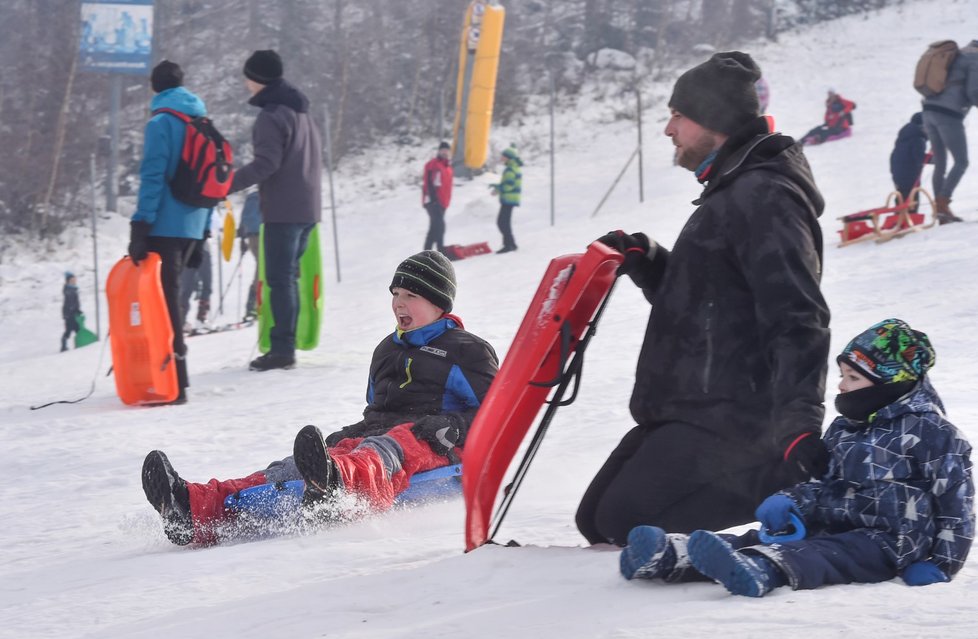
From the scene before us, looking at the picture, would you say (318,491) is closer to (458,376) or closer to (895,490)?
(458,376)

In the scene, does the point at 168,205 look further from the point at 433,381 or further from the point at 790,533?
the point at 790,533

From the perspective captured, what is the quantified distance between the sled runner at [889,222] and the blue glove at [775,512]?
312 inches

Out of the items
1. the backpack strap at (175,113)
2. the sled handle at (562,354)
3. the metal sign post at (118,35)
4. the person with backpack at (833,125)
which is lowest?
the sled handle at (562,354)

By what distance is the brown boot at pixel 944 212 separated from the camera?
10141 millimetres

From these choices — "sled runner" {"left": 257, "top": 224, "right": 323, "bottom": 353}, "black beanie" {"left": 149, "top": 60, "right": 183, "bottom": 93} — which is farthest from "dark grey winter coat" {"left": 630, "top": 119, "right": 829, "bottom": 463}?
"sled runner" {"left": 257, "top": 224, "right": 323, "bottom": 353}

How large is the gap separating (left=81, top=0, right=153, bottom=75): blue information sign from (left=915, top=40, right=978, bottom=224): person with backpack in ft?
48.2

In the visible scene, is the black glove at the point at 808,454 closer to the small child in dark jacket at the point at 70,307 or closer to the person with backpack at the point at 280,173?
the person with backpack at the point at 280,173

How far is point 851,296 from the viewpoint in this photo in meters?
8.25

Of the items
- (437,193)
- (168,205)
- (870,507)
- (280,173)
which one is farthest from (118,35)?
(870,507)

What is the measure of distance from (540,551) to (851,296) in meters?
6.00

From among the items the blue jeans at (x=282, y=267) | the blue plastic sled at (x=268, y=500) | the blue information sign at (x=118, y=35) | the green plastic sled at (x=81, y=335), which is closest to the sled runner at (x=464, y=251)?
the green plastic sled at (x=81, y=335)

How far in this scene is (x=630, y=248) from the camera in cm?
299

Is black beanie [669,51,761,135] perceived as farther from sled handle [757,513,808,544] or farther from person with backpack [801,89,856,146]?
person with backpack [801,89,856,146]

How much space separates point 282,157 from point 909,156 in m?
6.28
